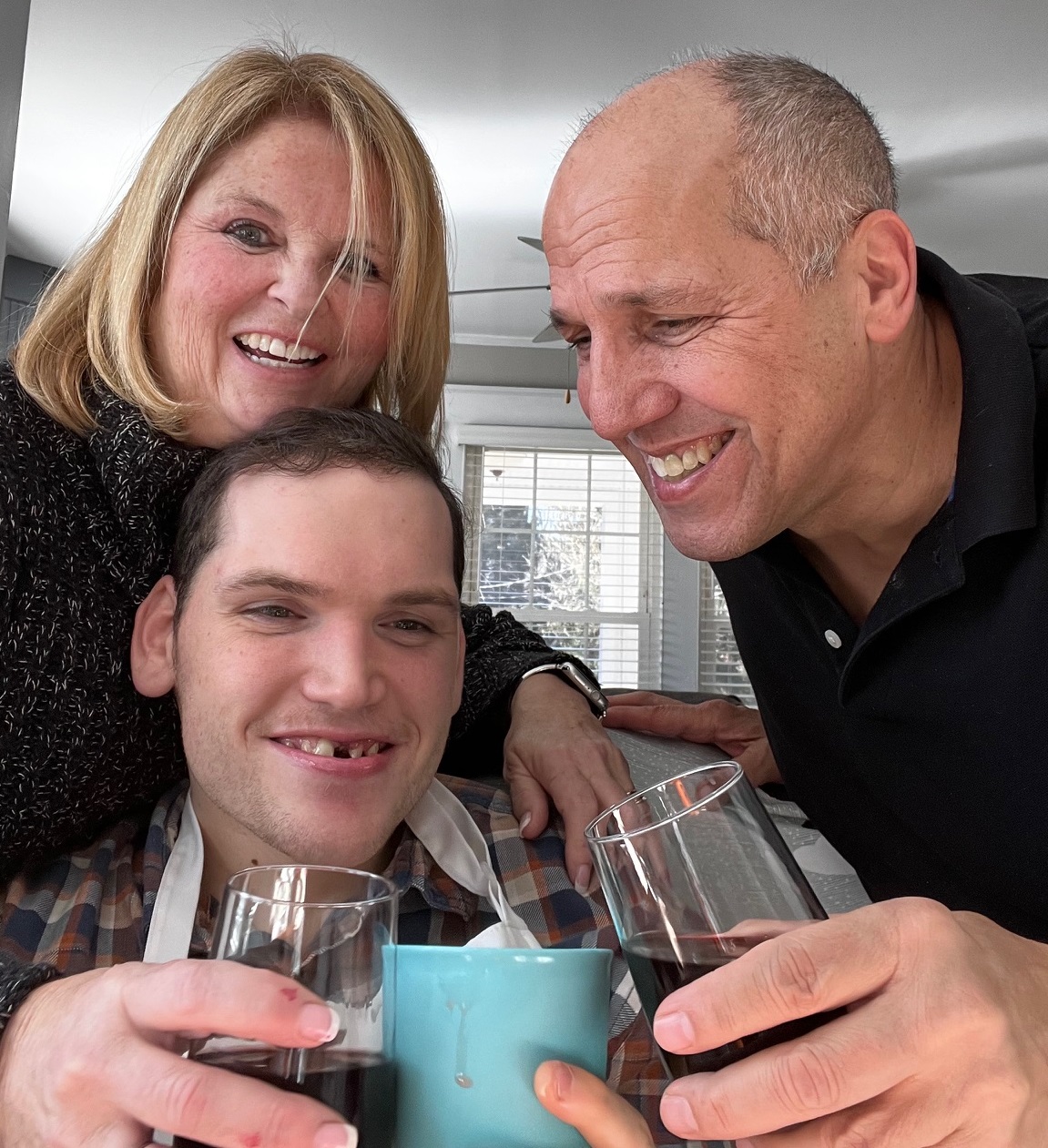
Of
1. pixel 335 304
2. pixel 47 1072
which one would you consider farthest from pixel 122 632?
pixel 47 1072

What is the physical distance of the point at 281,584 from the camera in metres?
1.09

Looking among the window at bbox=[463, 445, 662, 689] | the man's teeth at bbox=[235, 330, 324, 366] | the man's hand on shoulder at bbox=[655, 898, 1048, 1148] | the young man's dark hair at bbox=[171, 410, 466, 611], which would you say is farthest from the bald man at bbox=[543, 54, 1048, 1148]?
the window at bbox=[463, 445, 662, 689]

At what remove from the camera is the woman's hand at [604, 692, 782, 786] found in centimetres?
164

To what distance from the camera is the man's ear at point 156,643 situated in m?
1.22

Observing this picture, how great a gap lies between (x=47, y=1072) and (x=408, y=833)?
71 centimetres

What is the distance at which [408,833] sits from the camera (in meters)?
1.27

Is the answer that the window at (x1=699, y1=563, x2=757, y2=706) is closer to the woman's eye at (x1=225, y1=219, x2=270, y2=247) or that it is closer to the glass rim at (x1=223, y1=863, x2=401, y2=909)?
the woman's eye at (x1=225, y1=219, x2=270, y2=247)

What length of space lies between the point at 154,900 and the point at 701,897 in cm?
79

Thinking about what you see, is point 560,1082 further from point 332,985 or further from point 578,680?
point 578,680

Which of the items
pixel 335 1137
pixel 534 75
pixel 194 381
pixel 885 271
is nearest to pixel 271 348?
pixel 194 381

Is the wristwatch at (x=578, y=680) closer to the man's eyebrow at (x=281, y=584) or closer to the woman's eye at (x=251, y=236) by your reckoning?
the man's eyebrow at (x=281, y=584)

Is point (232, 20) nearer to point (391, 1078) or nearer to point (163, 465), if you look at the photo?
point (163, 465)

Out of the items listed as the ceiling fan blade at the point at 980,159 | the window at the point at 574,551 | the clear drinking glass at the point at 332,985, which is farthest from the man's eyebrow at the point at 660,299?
the window at the point at 574,551

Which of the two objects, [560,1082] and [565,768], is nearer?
[560,1082]
